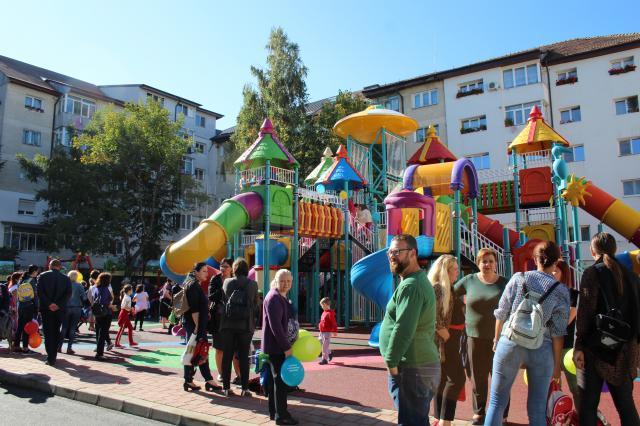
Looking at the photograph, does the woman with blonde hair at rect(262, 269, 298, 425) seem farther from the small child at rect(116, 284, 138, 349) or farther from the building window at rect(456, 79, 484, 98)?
the building window at rect(456, 79, 484, 98)

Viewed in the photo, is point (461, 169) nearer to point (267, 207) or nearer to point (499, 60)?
point (267, 207)

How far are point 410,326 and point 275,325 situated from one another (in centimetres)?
228

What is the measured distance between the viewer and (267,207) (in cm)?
1495

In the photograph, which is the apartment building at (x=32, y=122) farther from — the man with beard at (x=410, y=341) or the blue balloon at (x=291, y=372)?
the man with beard at (x=410, y=341)

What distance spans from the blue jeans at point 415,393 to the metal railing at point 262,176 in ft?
38.6

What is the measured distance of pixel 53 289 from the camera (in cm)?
912

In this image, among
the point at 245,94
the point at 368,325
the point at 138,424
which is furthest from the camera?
the point at 245,94

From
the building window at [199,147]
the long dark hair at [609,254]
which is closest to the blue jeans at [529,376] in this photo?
the long dark hair at [609,254]

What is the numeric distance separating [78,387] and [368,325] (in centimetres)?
1239

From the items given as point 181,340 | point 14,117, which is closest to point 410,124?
point 181,340

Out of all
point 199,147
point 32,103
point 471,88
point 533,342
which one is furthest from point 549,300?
point 199,147

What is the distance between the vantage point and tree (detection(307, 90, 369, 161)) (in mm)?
32188

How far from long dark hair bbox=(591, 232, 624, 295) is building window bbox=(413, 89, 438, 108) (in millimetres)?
32384

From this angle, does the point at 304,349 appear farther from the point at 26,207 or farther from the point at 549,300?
the point at 26,207
